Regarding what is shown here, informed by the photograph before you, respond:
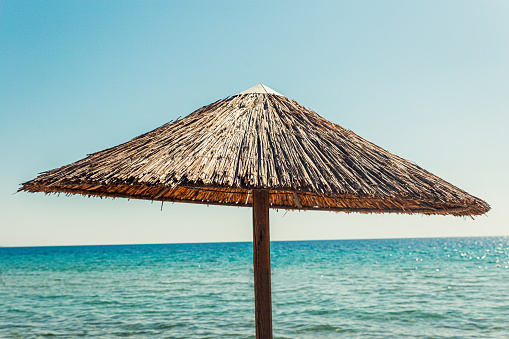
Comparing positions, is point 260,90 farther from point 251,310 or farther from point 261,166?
point 251,310


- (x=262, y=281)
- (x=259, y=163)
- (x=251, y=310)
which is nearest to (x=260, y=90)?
(x=259, y=163)

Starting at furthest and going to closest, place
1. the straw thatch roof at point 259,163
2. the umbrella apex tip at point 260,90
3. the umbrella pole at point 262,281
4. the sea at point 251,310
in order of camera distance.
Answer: the sea at point 251,310
the umbrella apex tip at point 260,90
the umbrella pole at point 262,281
the straw thatch roof at point 259,163

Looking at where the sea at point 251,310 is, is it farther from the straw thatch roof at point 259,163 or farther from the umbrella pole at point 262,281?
the straw thatch roof at point 259,163

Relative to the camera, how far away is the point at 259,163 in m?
2.76

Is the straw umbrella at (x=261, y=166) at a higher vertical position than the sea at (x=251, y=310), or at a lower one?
higher

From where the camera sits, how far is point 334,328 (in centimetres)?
887

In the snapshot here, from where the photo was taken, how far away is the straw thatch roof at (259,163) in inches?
105

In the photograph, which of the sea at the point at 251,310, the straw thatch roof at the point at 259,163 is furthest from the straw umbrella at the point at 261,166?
the sea at the point at 251,310

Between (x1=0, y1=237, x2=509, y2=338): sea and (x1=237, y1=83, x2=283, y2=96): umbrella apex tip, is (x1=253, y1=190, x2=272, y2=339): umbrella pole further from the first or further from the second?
(x1=0, y1=237, x2=509, y2=338): sea

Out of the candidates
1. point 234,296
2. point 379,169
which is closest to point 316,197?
point 379,169

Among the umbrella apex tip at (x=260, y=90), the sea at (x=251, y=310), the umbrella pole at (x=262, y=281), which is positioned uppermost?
the umbrella apex tip at (x=260, y=90)

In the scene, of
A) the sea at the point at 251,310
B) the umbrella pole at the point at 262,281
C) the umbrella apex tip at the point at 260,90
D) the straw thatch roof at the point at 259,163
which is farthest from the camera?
the sea at the point at 251,310

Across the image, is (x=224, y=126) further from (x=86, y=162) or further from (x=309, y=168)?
(x=86, y=162)

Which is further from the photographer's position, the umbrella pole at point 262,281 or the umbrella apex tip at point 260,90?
the umbrella apex tip at point 260,90
